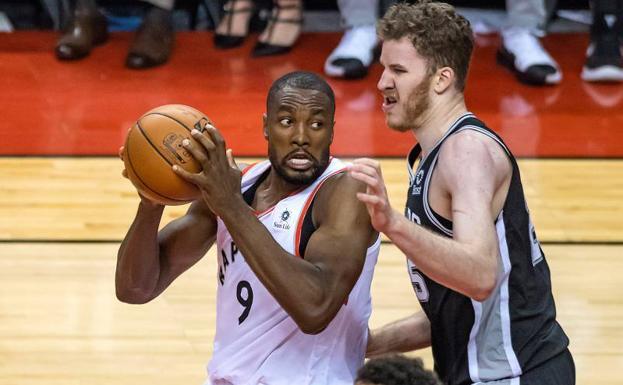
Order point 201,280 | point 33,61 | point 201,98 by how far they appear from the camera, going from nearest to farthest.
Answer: point 201,280
point 201,98
point 33,61

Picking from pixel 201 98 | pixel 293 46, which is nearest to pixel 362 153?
pixel 201 98

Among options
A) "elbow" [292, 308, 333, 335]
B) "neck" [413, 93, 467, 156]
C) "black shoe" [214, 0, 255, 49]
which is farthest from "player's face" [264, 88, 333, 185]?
"black shoe" [214, 0, 255, 49]

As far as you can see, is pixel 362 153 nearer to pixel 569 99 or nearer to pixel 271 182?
pixel 569 99

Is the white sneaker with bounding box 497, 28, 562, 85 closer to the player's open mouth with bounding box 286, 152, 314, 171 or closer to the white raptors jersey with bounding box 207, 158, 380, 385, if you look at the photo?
the white raptors jersey with bounding box 207, 158, 380, 385

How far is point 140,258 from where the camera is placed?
376 cm

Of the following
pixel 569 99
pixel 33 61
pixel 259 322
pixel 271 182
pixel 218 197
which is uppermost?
pixel 218 197

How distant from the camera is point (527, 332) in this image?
3707 mm

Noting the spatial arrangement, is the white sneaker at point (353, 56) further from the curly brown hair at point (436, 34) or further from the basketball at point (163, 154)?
the basketball at point (163, 154)

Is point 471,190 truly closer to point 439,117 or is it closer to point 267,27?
point 439,117

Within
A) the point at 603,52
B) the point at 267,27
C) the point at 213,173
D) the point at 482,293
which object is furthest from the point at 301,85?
the point at 267,27

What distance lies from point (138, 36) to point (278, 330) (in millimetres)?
4863

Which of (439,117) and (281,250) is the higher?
(439,117)

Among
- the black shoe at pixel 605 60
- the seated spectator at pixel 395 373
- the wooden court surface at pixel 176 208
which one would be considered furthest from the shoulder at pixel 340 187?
the black shoe at pixel 605 60

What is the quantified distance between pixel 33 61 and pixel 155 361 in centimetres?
388
